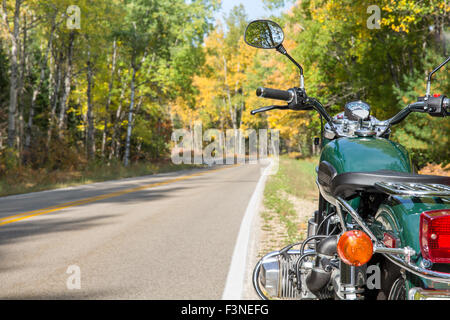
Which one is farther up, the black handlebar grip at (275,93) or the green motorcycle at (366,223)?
the black handlebar grip at (275,93)

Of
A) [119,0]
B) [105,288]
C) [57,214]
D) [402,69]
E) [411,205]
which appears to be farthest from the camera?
[119,0]

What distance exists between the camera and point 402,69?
20453mm

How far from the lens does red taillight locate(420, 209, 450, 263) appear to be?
6.23ft

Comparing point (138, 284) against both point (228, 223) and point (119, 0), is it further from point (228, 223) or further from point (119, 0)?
point (119, 0)

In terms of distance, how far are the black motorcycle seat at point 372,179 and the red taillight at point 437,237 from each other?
0.32 meters

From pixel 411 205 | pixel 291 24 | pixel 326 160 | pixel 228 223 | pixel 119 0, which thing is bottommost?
pixel 228 223

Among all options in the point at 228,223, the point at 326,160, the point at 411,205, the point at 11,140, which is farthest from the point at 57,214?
the point at 11,140

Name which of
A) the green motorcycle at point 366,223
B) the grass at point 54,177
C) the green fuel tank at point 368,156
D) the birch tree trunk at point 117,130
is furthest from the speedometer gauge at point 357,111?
the birch tree trunk at point 117,130

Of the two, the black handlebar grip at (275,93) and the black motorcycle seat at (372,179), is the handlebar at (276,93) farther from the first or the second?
the black motorcycle seat at (372,179)

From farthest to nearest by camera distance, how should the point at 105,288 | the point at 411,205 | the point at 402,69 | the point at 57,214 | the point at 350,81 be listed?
the point at 350,81, the point at 402,69, the point at 57,214, the point at 105,288, the point at 411,205

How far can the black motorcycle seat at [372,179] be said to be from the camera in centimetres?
220

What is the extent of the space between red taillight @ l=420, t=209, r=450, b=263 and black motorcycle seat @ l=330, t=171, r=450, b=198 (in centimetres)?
32
